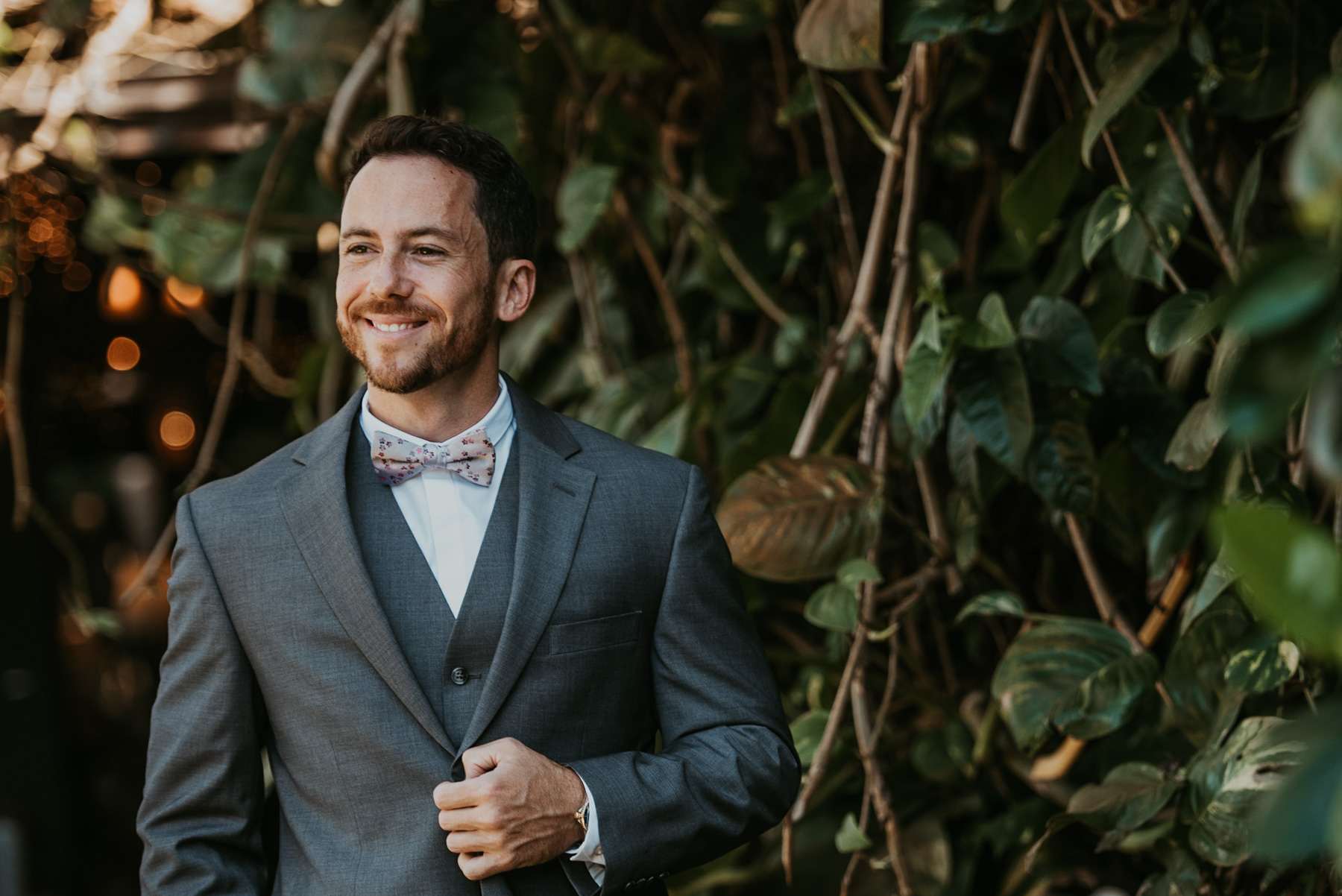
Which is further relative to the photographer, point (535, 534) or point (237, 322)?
point (237, 322)

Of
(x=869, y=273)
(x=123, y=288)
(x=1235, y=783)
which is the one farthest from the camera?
(x=123, y=288)

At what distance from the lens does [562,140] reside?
7.52 feet

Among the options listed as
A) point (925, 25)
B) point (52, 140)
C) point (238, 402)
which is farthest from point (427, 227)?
point (238, 402)

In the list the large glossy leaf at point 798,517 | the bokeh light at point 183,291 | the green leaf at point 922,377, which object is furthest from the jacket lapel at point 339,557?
the bokeh light at point 183,291

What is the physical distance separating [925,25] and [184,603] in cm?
115

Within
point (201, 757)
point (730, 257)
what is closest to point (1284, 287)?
point (201, 757)

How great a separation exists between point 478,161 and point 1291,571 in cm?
94

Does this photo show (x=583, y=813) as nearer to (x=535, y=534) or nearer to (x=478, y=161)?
(x=535, y=534)

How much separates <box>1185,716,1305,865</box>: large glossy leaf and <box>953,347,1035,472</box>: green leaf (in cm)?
41

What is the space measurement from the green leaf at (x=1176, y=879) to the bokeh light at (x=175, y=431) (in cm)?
301

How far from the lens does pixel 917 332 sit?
1.68 m

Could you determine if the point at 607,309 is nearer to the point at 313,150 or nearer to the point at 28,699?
the point at 313,150

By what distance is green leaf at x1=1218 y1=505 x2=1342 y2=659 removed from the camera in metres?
0.39

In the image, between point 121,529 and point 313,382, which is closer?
point 313,382
